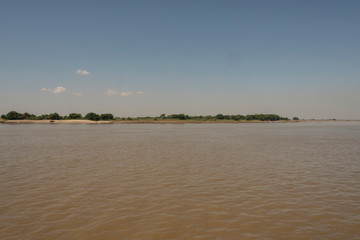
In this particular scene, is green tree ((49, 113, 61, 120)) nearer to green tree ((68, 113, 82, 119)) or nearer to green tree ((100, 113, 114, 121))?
green tree ((68, 113, 82, 119))

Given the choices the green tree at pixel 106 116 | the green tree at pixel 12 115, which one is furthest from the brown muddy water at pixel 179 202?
the green tree at pixel 12 115

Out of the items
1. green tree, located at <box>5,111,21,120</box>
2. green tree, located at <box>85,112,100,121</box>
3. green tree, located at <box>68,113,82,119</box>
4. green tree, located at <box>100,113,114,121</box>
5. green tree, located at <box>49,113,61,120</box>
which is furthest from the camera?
green tree, located at <box>68,113,82,119</box>

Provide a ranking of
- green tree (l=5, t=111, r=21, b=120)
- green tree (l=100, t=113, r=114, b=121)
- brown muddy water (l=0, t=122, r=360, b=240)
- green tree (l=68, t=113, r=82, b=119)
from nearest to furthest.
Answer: brown muddy water (l=0, t=122, r=360, b=240), green tree (l=5, t=111, r=21, b=120), green tree (l=100, t=113, r=114, b=121), green tree (l=68, t=113, r=82, b=119)

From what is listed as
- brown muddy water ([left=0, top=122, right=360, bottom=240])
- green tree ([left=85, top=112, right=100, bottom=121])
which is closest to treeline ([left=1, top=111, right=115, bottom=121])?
green tree ([left=85, top=112, right=100, bottom=121])

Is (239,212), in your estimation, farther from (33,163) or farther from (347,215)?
A: (33,163)

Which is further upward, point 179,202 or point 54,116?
point 54,116

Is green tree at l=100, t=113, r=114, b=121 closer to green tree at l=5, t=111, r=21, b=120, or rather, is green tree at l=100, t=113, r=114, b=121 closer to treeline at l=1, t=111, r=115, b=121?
treeline at l=1, t=111, r=115, b=121

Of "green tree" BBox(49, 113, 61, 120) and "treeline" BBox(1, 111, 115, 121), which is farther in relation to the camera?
"green tree" BBox(49, 113, 61, 120)

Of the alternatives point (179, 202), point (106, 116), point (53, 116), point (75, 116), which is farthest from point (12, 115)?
point (179, 202)

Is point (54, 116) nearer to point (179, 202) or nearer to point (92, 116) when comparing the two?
point (92, 116)

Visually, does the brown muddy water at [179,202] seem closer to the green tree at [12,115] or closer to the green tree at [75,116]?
the green tree at [75,116]

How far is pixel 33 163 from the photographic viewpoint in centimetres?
1748

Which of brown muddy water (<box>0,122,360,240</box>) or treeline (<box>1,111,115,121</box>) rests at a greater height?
treeline (<box>1,111,115,121</box>)

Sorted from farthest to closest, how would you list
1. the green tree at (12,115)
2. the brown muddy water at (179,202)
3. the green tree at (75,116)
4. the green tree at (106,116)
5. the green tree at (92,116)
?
the green tree at (75,116)
the green tree at (106,116)
the green tree at (92,116)
the green tree at (12,115)
the brown muddy water at (179,202)
